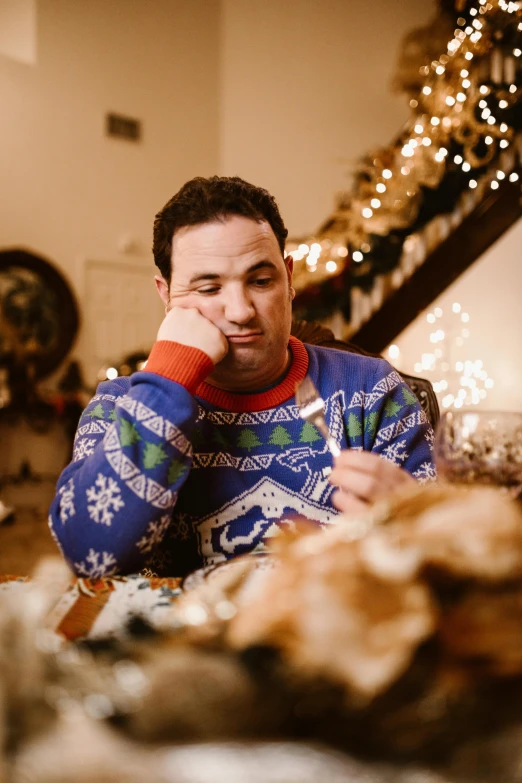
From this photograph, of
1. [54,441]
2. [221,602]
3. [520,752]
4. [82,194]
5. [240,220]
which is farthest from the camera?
[82,194]

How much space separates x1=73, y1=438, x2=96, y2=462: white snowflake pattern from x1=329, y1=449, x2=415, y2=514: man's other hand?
1.67 ft

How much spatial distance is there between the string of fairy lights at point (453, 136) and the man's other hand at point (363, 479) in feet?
11.2

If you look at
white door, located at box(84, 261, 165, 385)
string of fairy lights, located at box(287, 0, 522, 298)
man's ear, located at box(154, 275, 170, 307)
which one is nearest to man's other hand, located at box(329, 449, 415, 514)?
man's ear, located at box(154, 275, 170, 307)

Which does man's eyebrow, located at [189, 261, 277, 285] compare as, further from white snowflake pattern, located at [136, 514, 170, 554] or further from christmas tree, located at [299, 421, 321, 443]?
white snowflake pattern, located at [136, 514, 170, 554]

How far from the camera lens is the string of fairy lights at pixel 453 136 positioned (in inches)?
142

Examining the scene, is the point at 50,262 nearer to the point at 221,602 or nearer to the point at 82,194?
the point at 82,194

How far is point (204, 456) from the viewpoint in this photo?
1154mm

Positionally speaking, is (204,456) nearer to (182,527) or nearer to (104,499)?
(182,527)

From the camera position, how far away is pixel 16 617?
0.32 metres

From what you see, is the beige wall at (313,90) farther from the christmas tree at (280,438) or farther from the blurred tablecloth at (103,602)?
the blurred tablecloth at (103,602)

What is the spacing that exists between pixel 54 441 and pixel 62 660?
5435mm

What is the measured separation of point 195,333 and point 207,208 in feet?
0.91

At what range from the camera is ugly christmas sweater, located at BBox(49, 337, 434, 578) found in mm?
870

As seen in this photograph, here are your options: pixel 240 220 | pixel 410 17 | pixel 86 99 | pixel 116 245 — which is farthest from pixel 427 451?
pixel 410 17
